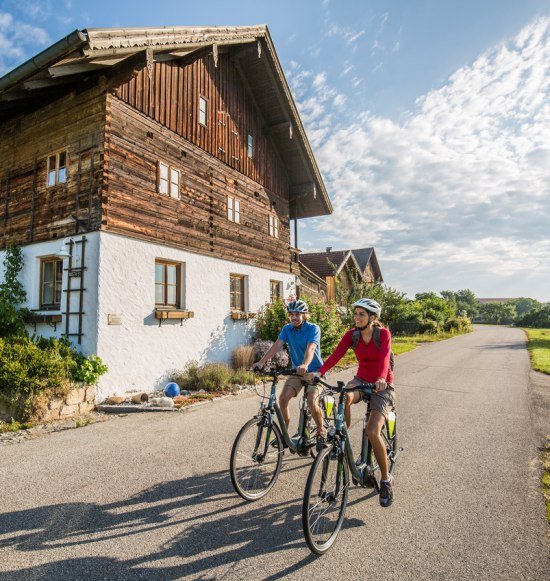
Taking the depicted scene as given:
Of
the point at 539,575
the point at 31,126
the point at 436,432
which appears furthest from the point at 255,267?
the point at 539,575

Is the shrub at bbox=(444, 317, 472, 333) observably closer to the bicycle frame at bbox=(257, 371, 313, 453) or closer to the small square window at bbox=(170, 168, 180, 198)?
the small square window at bbox=(170, 168, 180, 198)

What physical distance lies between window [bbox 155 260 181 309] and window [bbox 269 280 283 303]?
5228mm

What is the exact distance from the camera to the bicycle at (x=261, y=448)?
152 inches

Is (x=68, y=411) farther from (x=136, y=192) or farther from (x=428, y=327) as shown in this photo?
(x=428, y=327)

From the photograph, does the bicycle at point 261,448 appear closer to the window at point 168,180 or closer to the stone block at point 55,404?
the stone block at point 55,404

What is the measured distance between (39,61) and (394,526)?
9565 mm

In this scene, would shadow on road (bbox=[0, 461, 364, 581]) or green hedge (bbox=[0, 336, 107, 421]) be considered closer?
shadow on road (bbox=[0, 461, 364, 581])

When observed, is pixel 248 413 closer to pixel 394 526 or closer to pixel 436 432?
pixel 436 432

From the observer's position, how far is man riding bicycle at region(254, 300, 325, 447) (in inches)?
178

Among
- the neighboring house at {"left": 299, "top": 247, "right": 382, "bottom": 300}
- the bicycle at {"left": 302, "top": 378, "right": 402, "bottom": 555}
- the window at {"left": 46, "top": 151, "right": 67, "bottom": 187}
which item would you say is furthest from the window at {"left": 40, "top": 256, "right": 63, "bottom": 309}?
the neighboring house at {"left": 299, "top": 247, "right": 382, "bottom": 300}

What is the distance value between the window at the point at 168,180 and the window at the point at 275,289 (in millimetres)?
5787

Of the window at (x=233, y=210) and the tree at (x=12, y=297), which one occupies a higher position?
the window at (x=233, y=210)

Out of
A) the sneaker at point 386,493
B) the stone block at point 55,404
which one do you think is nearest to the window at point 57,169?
the stone block at point 55,404

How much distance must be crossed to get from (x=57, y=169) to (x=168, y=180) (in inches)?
108
